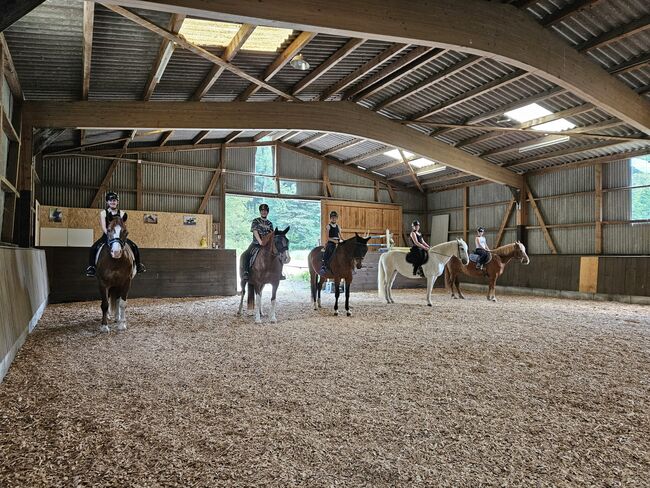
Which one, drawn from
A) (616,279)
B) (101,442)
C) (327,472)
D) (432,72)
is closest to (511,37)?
(432,72)

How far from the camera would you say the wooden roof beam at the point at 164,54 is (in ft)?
21.3

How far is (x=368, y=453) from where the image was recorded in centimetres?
231

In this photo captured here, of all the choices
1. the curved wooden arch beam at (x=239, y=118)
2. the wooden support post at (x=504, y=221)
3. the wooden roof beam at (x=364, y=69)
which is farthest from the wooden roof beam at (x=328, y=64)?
the wooden support post at (x=504, y=221)

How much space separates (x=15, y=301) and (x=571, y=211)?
15.5 meters

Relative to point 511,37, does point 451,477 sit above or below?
below

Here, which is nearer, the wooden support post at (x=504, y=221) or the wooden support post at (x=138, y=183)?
the wooden support post at (x=138, y=183)

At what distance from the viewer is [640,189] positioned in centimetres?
1259

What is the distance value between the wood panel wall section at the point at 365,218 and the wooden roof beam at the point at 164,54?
10.6 m

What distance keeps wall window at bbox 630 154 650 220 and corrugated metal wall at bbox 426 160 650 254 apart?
0.42 feet

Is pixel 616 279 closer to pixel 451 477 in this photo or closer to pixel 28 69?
pixel 451 477

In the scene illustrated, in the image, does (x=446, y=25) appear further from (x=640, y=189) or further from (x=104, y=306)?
(x=640, y=189)

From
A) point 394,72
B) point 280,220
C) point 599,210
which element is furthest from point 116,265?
point 280,220

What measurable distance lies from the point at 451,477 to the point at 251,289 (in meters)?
6.14

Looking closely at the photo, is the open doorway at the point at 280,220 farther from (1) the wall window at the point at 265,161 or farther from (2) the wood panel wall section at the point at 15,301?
(2) the wood panel wall section at the point at 15,301
